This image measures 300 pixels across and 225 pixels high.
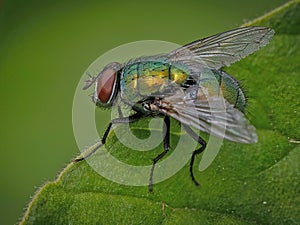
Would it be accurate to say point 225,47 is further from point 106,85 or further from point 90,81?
point 90,81

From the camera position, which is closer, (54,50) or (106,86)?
(106,86)

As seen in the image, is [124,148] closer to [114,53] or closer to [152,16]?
[114,53]

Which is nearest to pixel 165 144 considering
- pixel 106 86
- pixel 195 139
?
pixel 195 139

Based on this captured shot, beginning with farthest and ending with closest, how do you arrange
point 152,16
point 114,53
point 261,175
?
point 152,16 → point 114,53 → point 261,175

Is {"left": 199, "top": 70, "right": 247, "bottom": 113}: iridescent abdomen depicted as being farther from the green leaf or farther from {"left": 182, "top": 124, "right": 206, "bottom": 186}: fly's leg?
{"left": 182, "top": 124, "right": 206, "bottom": 186}: fly's leg

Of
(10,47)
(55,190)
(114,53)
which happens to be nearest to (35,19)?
(10,47)
